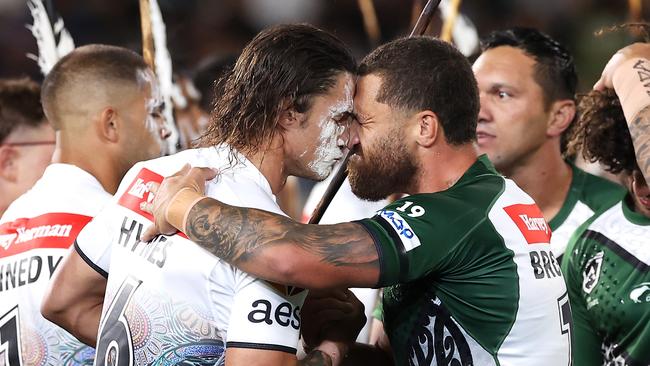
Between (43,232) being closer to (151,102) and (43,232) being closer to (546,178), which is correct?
(151,102)

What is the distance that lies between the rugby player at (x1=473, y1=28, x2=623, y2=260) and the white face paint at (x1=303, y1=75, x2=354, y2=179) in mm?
1663

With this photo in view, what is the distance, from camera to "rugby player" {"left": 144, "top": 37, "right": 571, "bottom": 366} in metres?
2.54

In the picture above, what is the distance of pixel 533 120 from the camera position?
453 centimetres

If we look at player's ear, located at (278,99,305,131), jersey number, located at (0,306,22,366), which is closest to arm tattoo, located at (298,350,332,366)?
player's ear, located at (278,99,305,131)

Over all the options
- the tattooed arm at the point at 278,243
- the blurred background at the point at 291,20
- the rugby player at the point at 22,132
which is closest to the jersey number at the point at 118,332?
the tattooed arm at the point at 278,243

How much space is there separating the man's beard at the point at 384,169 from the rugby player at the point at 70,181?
93 cm

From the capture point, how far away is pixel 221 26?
363 inches

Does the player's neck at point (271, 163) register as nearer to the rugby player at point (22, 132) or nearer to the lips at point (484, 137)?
the lips at point (484, 137)

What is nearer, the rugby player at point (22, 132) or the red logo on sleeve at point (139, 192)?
the red logo on sleeve at point (139, 192)

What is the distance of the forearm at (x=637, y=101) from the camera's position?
3000 millimetres

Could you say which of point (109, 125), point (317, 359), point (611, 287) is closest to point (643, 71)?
point (611, 287)

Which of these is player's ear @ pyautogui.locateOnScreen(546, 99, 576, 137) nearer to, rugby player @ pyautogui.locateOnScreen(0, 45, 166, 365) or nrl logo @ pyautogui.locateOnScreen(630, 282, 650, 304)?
nrl logo @ pyautogui.locateOnScreen(630, 282, 650, 304)

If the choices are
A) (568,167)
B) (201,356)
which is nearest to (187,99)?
(568,167)

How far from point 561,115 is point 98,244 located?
259 cm
